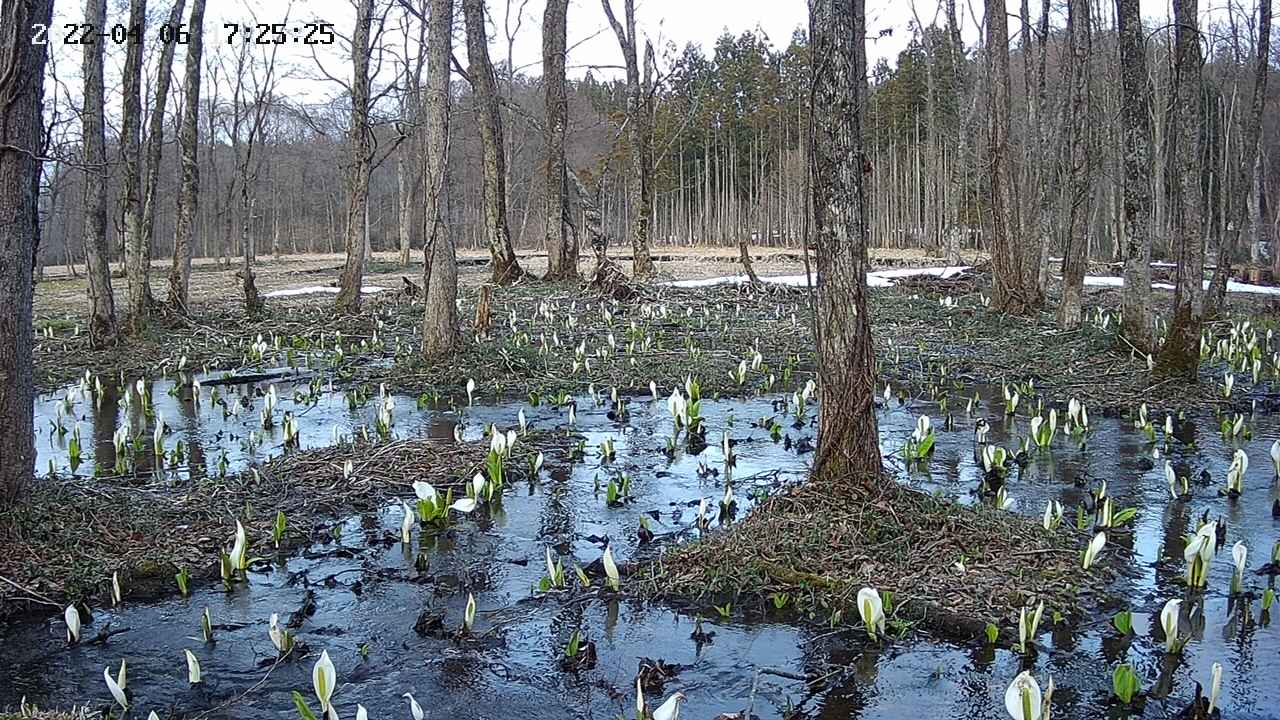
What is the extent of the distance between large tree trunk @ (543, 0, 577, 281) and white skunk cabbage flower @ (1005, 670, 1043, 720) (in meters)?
18.7

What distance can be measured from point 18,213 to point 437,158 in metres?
5.79

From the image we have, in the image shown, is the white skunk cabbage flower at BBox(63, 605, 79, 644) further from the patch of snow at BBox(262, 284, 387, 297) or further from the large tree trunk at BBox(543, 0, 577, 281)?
the patch of snow at BBox(262, 284, 387, 297)

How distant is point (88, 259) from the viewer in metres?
12.8

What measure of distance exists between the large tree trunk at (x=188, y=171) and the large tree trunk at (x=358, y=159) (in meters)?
2.40

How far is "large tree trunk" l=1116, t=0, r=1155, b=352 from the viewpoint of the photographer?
10766 mm

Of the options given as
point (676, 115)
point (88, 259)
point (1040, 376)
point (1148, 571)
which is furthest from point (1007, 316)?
point (676, 115)

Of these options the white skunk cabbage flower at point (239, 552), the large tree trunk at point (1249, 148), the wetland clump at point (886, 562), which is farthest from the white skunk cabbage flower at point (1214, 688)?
the large tree trunk at point (1249, 148)

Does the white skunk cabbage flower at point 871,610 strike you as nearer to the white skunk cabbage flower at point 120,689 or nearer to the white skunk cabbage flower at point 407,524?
the white skunk cabbage flower at point 407,524

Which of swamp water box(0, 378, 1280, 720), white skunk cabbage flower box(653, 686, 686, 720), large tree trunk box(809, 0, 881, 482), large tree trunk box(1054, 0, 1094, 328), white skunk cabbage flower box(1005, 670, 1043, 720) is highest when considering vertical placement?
large tree trunk box(1054, 0, 1094, 328)

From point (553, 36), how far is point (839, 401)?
18.7 m

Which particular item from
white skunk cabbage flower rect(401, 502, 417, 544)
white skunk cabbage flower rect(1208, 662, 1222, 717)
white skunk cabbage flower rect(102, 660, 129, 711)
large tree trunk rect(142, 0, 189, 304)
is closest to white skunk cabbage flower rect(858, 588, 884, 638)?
white skunk cabbage flower rect(1208, 662, 1222, 717)

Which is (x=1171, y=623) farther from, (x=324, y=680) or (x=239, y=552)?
(x=239, y=552)

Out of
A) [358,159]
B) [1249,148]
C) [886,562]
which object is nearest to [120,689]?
[886,562]

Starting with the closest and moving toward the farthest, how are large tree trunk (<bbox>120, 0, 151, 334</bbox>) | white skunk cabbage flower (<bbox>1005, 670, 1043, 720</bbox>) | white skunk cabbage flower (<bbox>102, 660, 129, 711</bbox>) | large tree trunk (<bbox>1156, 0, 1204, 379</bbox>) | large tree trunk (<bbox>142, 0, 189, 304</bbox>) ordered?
white skunk cabbage flower (<bbox>1005, 670, 1043, 720</bbox>) → white skunk cabbage flower (<bbox>102, 660, 129, 711</bbox>) → large tree trunk (<bbox>1156, 0, 1204, 379</bbox>) → large tree trunk (<bbox>120, 0, 151, 334</bbox>) → large tree trunk (<bbox>142, 0, 189, 304</bbox>)
